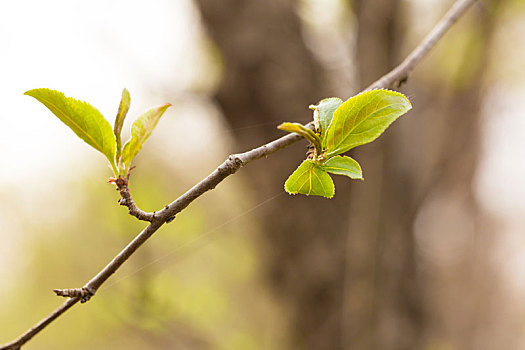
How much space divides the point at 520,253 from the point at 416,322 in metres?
0.74

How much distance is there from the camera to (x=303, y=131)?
0.57ft

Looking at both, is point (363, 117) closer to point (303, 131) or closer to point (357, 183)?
point (303, 131)

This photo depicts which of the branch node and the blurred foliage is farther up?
the blurred foliage

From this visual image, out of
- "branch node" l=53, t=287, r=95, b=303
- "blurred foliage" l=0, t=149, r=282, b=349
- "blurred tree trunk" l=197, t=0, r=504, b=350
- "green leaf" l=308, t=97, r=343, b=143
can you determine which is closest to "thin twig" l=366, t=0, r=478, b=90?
"green leaf" l=308, t=97, r=343, b=143

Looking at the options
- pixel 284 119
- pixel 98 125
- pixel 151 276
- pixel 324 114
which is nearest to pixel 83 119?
pixel 98 125

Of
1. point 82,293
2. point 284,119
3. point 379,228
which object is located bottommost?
point 82,293

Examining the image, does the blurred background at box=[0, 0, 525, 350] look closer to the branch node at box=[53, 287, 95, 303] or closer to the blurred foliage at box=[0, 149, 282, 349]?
the blurred foliage at box=[0, 149, 282, 349]

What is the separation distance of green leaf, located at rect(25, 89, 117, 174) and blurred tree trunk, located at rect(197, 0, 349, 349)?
66cm

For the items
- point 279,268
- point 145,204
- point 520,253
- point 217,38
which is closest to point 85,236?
point 145,204

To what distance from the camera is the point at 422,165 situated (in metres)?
0.94

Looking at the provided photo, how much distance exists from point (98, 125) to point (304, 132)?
0.09 meters

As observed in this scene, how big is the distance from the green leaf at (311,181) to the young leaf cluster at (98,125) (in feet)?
0.25

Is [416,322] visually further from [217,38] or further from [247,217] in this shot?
[217,38]

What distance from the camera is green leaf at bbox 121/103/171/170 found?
0.66 ft
